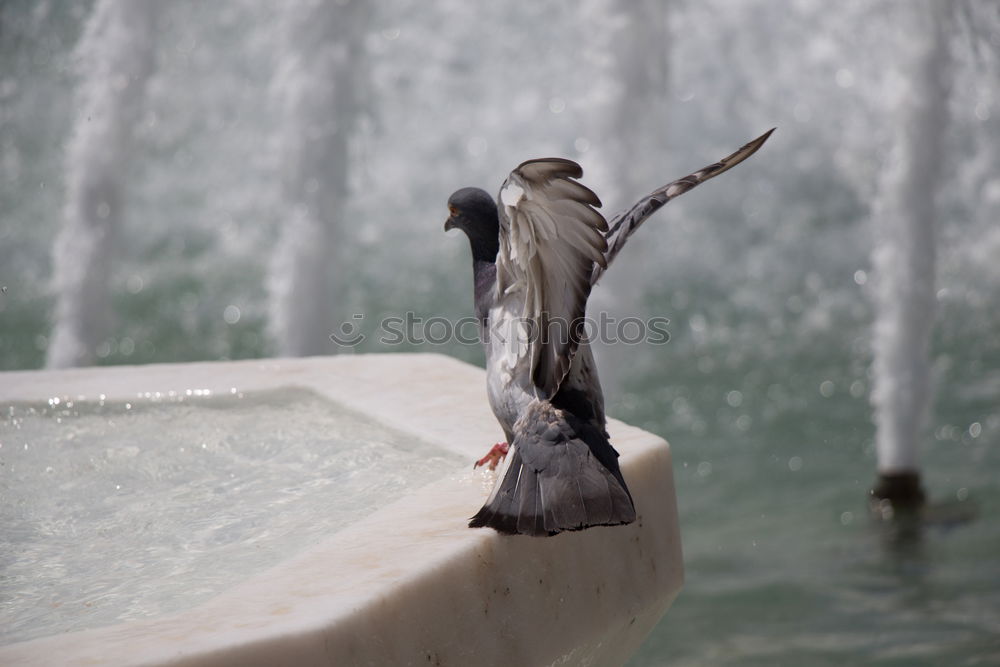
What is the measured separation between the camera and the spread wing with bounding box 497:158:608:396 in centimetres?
163

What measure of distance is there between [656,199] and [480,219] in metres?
0.42

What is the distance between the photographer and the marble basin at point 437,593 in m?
1.47

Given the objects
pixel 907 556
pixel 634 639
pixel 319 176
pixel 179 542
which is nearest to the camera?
pixel 179 542

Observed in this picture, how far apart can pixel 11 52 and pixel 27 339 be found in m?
4.11

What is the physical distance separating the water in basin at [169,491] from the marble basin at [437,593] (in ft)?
0.16

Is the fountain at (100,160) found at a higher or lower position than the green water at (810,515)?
higher

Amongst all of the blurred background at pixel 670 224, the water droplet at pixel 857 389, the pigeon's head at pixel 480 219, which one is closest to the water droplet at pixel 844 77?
the blurred background at pixel 670 224

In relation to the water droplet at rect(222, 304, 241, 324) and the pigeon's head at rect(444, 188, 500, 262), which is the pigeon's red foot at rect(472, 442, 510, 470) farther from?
the water droplet at rect(222, 304, 241, 324)

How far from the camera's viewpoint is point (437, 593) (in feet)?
5.51

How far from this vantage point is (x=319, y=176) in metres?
5.54

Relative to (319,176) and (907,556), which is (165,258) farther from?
(907,556)

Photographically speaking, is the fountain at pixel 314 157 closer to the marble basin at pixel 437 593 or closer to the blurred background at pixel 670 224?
the blurred background at pixel 670 224

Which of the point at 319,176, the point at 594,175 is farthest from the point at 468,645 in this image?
the point at 319,176

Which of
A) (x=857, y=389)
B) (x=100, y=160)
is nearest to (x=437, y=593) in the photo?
(x=100, y=160)
